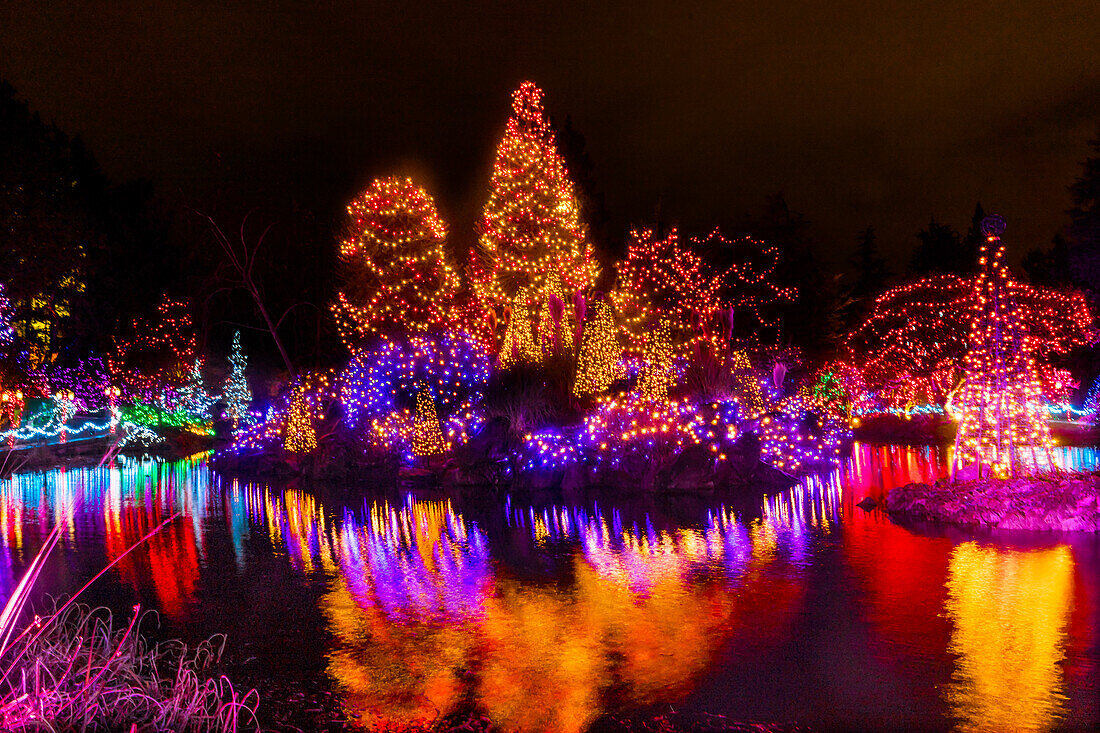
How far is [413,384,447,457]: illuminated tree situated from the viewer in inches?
878

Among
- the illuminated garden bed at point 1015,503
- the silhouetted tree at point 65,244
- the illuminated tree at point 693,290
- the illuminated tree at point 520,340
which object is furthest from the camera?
the silhouetted tree at point 65,244

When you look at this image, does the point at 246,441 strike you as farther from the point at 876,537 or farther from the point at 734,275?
the point at 876,537

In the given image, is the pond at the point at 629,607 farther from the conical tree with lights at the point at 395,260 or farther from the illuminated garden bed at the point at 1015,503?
the conical tree with lights at the point at 395,260

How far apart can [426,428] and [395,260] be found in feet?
20.9

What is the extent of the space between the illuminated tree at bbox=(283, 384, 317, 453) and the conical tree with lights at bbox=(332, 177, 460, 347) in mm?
2719

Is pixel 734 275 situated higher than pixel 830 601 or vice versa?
pixel 734 275

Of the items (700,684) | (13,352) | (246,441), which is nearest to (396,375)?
(246,441)

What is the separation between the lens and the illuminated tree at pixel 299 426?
25.0 meters

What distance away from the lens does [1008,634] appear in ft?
24.9

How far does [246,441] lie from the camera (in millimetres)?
27047

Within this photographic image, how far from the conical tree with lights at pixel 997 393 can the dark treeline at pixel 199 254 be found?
1535cm

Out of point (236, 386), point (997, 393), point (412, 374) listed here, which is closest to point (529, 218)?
point (412, 374)

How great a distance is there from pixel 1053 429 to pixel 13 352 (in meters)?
35.2

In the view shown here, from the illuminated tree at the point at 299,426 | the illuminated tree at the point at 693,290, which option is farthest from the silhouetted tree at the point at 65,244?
the illuminated tree at the point at 693,290
